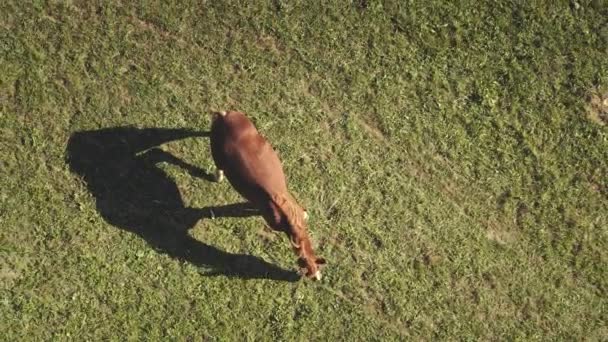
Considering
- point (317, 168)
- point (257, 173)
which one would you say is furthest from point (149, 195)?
point (317, 168)

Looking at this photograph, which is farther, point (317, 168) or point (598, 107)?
point (598, 107)

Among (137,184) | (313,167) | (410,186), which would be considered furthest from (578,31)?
(137,184)

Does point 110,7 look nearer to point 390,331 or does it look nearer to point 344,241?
point 344,241

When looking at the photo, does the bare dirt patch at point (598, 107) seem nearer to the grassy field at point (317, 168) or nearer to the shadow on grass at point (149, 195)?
the grassy field at point (317, 168)

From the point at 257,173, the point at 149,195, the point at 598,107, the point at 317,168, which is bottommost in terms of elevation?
the point at 149,195

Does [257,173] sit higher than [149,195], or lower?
higher

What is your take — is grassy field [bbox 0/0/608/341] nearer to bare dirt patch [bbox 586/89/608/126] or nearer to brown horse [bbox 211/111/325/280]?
bare dirt patch [bbox 586/89/608/126]

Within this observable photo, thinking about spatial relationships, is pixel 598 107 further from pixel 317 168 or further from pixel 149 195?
pixel 149 195

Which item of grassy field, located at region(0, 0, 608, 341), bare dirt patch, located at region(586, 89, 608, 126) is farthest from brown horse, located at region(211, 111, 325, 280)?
bare dirt patch, located at region(586, 89, 608, 126)
